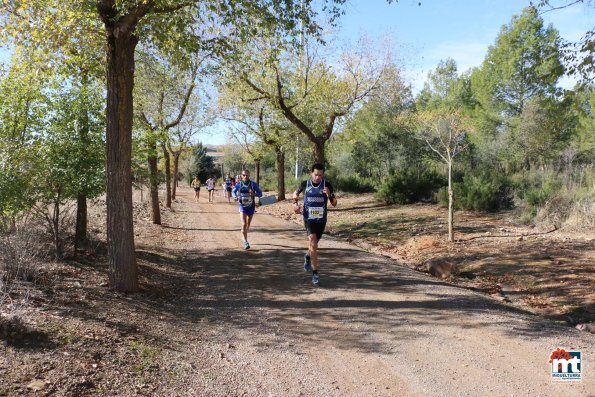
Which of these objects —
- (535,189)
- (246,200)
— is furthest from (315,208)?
(535,189)

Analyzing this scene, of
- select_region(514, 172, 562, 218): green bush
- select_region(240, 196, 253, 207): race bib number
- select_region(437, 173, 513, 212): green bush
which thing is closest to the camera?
select_region(240, 196, 253, 207): race bib number

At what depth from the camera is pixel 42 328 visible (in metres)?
4.45

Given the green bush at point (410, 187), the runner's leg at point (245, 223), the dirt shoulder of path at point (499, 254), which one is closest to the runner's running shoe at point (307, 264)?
the dirt shoulder of path at point (499, 254)

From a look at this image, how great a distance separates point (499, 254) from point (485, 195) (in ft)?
23.2

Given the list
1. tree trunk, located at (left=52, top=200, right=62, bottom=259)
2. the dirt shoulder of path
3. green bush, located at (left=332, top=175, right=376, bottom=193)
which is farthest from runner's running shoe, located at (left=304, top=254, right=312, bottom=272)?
green bush, located at (left=332, top=175, right=376, bottom=193)

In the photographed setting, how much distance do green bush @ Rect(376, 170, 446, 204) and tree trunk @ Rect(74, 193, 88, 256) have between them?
49.7ft

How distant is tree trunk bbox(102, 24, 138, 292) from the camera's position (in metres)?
6.11

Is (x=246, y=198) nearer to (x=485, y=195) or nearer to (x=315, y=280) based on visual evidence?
(x=315, y=280)

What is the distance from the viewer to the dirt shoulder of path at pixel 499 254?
7.11 m

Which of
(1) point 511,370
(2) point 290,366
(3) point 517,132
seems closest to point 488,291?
(1) point 511,370

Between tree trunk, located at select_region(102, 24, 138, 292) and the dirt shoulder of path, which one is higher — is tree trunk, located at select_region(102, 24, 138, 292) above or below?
above

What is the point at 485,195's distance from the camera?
53.3 ft

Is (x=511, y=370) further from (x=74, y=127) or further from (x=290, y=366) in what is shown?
(x=74, y=127)

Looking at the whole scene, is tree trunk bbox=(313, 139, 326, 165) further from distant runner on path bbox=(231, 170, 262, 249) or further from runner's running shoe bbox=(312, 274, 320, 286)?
runner's running shoe bbox=(312, 274, 320, 286)
